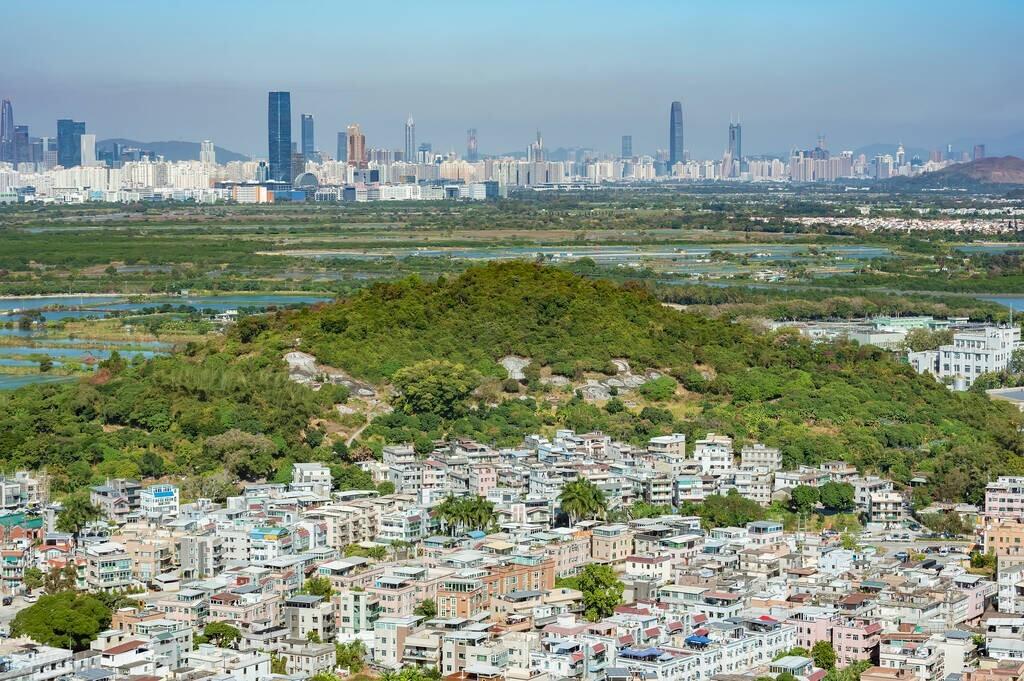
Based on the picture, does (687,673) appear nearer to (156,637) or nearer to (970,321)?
(156,637)

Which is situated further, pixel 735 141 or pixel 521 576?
pixel 735 141

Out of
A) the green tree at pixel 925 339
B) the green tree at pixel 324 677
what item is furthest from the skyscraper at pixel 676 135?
the green tree at pixel 324 677

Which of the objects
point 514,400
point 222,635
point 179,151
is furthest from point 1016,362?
point 179,151

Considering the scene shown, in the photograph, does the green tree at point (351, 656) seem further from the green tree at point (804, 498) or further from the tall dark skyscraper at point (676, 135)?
the tall dark skyscraper at point (676, 135)

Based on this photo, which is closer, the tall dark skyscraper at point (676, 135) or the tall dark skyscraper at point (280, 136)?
the tall dark skyscraper at point (280, 136)

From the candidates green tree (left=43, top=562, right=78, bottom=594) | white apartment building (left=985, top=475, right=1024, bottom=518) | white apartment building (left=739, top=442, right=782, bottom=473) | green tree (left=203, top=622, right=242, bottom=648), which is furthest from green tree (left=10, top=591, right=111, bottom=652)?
white apartment building (left=985, top=475, right=1024, bottom=518)

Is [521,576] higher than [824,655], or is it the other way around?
[521,576]

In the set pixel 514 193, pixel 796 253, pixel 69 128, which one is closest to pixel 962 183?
pixel 514 193

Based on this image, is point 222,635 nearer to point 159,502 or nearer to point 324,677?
point 324,677
